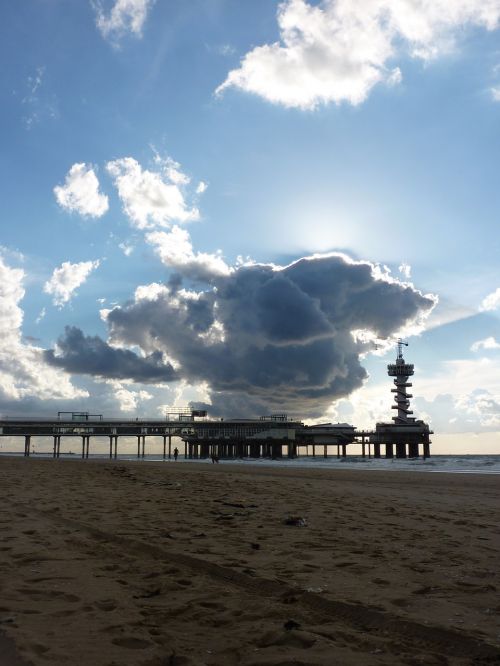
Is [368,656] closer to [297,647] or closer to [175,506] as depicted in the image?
[297,647]

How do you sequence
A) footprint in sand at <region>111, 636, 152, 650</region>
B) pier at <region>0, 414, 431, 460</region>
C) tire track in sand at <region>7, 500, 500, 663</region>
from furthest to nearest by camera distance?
pier at <region>0, 414, 431, 460</region>
tire track in sand at <region>7, 500, 500, 663</region>
footprint in sand at <region>111, 636, 152, 650</region>

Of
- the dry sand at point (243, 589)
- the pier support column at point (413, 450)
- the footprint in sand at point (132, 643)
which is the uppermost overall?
the footprint in sand at point (132, 643)

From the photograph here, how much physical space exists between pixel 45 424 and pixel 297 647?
388ft

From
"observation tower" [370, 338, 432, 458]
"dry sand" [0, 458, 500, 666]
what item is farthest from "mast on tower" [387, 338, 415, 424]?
"dry sand" [0, 458, 500, 666]

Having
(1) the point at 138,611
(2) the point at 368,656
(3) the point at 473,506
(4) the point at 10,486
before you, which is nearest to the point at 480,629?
(2) the point at 368,656

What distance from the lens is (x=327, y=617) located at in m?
4.52

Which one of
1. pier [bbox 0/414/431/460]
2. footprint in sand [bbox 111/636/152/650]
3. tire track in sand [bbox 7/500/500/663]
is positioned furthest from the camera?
pier [bbox 0/414/431/460]

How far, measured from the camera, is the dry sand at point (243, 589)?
12.4ft

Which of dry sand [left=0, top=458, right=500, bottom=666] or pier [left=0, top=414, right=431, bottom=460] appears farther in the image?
pier [left=0, top=414, right=431, bottom=460]

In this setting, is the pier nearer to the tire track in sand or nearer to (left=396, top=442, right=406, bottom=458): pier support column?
(left=396, top=442, right=406, bottom=458): pier support column

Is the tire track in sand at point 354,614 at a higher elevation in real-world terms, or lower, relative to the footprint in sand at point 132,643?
lower

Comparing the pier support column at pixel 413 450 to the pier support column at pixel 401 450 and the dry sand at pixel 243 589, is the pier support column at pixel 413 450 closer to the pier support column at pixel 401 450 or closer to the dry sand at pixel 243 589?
the pier support column at pixel 401 450

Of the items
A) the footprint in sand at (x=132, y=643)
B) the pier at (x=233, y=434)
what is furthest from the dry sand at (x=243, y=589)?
the pier at (x=233, y=434)

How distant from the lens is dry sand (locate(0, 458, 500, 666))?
3.77 m
